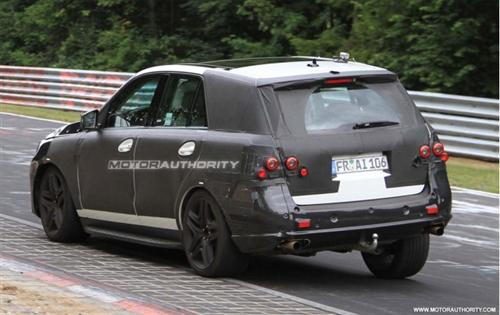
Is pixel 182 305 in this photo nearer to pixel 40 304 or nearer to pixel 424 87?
pixel 40 304

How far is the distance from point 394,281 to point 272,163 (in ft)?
5.35

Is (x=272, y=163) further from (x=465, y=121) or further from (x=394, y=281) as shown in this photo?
(x=465, y=121)

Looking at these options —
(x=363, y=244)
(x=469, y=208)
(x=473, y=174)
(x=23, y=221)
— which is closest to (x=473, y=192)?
(x=469, y=208)

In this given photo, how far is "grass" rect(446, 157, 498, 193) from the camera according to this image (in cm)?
1520

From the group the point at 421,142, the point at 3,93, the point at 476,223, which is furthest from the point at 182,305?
the point at 3,93

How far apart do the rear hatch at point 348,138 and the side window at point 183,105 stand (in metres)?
0.76

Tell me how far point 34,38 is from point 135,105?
29.2 meters

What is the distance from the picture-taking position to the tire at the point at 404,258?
331 inches

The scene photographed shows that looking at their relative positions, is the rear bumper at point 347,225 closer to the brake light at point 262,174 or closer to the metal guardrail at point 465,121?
the brake light at point 262,174

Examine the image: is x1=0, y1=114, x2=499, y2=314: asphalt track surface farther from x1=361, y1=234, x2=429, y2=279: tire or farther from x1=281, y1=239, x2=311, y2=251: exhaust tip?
x1=281, y1=239, x2=311, y2=251: exhaust tip

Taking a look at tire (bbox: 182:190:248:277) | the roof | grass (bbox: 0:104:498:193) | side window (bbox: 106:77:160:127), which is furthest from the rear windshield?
grass (bbox: 0:104:498:193)

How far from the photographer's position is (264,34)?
1179 inches

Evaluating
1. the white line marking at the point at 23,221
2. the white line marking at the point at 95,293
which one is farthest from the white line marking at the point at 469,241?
the white line marking at the point at 95,293

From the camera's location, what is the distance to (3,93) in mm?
30750
